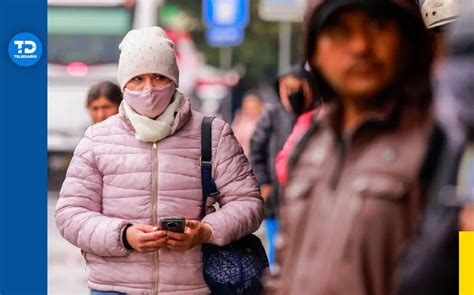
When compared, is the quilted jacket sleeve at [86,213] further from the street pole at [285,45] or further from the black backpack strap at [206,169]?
the street pole at [285,45]

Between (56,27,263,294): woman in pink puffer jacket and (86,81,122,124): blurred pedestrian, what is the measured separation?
964mm

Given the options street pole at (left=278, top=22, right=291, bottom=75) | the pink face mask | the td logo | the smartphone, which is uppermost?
street pole at (left=278, top=22, right=291, bottom=75)

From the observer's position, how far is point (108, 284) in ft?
15.1

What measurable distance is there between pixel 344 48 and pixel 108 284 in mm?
1773

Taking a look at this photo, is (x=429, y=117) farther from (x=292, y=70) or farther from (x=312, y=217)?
(x=292, y=70)

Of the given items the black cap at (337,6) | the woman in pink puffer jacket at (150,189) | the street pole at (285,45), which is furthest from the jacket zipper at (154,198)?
the street pole at (285,45)

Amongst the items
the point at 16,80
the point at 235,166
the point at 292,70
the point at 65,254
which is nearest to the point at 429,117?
the point at 235,166

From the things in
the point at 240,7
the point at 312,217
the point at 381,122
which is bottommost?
the point at 312,217

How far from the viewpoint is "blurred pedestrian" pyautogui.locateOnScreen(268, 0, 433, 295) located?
2959 mm

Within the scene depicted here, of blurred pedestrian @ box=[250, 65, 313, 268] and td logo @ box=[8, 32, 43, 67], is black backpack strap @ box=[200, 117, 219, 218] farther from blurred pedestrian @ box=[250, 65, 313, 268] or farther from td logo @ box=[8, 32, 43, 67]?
blurred pedestrian @ box=[250, 65, 313, 268]

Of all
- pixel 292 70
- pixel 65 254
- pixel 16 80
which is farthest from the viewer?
pixel 65 254

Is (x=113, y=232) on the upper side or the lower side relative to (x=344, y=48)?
lower

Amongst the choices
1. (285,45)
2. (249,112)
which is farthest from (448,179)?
(285,45)

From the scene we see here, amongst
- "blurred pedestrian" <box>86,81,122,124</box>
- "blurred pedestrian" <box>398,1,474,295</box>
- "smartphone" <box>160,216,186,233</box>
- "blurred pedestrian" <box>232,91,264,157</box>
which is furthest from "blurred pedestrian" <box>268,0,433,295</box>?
"blurred pedestrian" <box>232,91,264,157</box>
